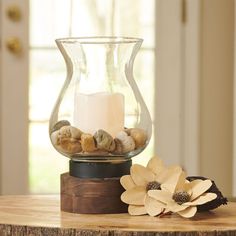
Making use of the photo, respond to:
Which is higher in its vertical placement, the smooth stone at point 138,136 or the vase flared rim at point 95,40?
the vase flared rim at point 95,40

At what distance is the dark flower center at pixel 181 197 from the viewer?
133 centimetres

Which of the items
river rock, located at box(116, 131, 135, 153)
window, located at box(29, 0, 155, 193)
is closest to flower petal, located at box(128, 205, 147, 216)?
river rock, located at box(116, 131, 135, 153)

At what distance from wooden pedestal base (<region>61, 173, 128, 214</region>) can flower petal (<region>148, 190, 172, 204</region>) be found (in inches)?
2.5

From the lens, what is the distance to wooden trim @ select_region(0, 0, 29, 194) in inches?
123

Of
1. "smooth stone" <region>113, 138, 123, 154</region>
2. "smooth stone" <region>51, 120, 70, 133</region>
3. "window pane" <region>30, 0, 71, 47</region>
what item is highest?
"window pane" <region>30, 0, 71, 47</region>

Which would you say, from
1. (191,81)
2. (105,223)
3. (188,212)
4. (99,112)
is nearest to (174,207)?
(188,212)

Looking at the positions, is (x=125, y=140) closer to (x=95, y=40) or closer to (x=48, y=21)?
(x=95, y=40)

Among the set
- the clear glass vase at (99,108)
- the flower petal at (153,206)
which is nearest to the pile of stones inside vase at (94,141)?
the clear glass vase at (99,108)

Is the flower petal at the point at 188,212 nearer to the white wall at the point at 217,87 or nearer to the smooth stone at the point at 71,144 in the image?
the smooth stone at the point at 71,144

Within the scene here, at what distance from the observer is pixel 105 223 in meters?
1.27

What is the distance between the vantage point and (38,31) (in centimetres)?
314

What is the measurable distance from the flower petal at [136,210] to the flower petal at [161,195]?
3 cm

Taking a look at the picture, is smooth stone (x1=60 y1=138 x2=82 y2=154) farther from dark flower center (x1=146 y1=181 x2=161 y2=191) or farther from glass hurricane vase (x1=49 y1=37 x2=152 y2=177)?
dark flower center (x1=146 y1=181 x2=161 y2=191)

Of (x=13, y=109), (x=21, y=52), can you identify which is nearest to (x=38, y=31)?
(x=21, y=52)
